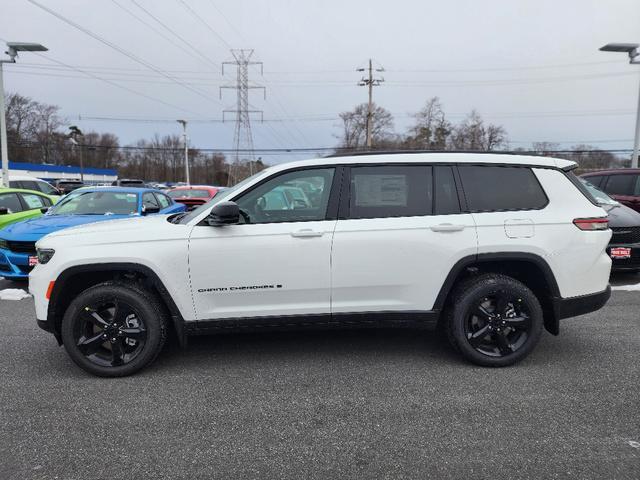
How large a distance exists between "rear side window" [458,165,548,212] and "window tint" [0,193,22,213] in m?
8.71

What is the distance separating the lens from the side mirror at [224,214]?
340cm

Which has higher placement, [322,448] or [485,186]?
[485,186]

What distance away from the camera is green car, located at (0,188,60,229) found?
814cm

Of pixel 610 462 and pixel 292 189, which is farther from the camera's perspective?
pixel 292 189

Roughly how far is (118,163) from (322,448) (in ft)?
314

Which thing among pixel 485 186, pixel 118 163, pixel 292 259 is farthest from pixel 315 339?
pixel 118 163

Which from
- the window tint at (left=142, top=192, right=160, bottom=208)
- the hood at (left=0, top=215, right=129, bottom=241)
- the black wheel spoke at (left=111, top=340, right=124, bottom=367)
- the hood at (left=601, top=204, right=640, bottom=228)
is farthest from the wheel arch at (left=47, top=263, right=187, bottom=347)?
the hood at (left=601, top=204, right=640, bottom=228)

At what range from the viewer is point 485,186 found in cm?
377

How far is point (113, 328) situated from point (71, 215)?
454 cm

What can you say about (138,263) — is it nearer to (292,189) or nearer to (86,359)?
(86,359)

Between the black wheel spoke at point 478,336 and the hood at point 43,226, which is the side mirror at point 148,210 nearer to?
the hood at point 43,226

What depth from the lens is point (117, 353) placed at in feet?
11.8

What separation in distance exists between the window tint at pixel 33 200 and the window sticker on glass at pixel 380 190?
8505 mm

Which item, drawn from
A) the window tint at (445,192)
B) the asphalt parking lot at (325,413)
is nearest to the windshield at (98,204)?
the asphalt parking lot at (325,413)
